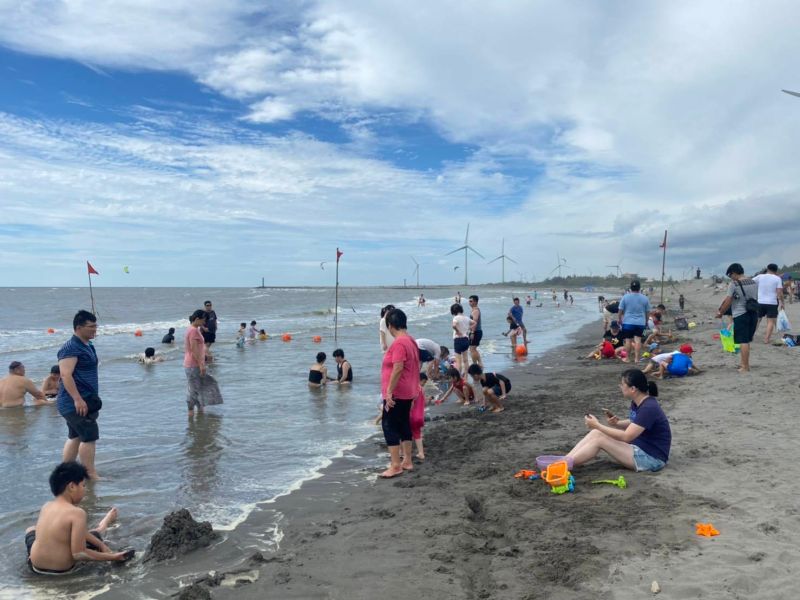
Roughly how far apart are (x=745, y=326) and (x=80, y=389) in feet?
33.4

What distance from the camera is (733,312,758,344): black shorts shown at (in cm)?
975

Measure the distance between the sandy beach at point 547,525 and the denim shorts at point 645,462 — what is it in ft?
0.36

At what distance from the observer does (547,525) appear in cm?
451

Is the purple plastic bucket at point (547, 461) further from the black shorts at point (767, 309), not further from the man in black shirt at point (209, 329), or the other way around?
the man in black shirt at point (209, 329)

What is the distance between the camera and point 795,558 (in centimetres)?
362

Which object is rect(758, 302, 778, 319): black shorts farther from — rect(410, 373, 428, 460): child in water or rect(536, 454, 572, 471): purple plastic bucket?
rect(410, 373, 428, 460): child in water

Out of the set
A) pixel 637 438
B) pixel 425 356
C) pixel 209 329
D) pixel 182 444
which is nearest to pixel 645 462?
pixel 637 438

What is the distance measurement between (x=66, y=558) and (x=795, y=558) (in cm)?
520

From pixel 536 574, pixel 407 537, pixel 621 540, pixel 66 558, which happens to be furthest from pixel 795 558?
pixel 66 558

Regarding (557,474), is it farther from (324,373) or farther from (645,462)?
(324,373)

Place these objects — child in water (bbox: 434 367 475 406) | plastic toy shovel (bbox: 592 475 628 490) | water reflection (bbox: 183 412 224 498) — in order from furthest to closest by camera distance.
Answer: child in water (bbox: 434 367 475 406) → water reflection (bbox: 183 412 224 498) → plastic toy shovel (bbox: 592 475 628 490)

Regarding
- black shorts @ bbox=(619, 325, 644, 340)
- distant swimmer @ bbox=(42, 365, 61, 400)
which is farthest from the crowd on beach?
black shorts @ bbox=(619, 325, 644, 340)

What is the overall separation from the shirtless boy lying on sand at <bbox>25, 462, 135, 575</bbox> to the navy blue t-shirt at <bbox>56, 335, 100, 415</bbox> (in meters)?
1.78

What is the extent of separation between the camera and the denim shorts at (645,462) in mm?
5445
